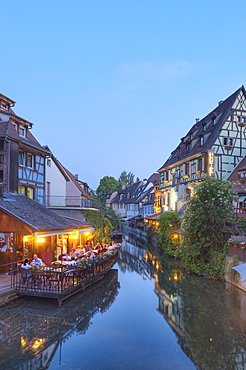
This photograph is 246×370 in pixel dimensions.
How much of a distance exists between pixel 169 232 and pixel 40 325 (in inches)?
812

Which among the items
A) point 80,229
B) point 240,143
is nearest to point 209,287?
point 80,229

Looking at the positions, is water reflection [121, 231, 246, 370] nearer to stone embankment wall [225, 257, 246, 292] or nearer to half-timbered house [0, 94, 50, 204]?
Answer: stone embankment wall [225, 257, 246, 292]

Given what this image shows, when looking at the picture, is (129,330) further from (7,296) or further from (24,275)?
(24,275)

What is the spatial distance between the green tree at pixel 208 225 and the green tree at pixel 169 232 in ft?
26.0

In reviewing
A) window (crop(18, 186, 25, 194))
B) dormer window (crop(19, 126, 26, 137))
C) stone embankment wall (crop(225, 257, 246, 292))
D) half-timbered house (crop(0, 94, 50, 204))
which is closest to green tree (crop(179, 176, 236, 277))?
stone embankment wall (crop(225, 257, 246, 292))

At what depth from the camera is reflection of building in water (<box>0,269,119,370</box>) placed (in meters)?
8.02

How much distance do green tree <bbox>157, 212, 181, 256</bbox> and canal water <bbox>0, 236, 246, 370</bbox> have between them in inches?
471

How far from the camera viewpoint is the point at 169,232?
29.3 m

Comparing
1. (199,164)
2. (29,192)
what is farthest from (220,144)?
(29,192)

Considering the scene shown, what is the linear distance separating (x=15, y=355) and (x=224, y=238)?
580 inches

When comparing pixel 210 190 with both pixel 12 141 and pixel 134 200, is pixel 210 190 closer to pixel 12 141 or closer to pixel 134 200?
pixel 12 141

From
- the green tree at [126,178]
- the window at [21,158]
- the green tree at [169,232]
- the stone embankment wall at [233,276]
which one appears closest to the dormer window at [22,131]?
the window at [21,158]

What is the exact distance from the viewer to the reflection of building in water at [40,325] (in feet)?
26.3

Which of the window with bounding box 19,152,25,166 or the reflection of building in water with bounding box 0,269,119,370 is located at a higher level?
the window with bounding box 19,152,25,166
